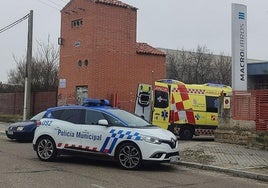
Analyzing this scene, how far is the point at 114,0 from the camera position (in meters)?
27.8

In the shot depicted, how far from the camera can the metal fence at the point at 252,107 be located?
16469 mm

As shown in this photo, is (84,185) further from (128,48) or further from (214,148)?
(128,48)

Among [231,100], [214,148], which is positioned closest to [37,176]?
[214,148]

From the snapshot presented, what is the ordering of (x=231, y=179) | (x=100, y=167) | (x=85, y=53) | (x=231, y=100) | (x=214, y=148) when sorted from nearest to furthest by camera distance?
(x=231, y=179) < (x=100, y=167) < (x=214, y=148) < (x=231, y=100) < (x=85, y=53)

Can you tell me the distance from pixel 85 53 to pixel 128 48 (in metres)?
2.82

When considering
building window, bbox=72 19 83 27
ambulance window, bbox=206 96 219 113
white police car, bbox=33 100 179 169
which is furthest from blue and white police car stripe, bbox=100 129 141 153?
building window, bbox=72 19 83 27

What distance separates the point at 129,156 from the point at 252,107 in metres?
7.28

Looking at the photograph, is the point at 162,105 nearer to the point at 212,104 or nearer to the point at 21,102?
the point at 212,104

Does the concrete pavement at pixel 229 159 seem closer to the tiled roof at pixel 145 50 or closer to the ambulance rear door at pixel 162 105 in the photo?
the ambulance rear door at pixel 162 105

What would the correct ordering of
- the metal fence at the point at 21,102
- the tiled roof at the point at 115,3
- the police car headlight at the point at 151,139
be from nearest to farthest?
the police car headlight at the point at 151,139, the tiled roof at the point at 115,3, the metal fence at the point at 21,102

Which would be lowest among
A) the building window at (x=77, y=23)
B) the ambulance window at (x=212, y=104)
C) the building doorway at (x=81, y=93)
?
the ambulance window at (x=212, y=104)

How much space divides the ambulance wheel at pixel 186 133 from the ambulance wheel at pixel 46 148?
9494mm

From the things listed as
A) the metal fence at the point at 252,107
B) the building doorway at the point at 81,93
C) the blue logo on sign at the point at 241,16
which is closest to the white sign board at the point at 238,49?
the blue logo on sign at the point at 241,16

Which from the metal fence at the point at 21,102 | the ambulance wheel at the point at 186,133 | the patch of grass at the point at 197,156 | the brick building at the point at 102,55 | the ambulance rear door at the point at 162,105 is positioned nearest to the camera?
the patch of grass at the point at 197,156
